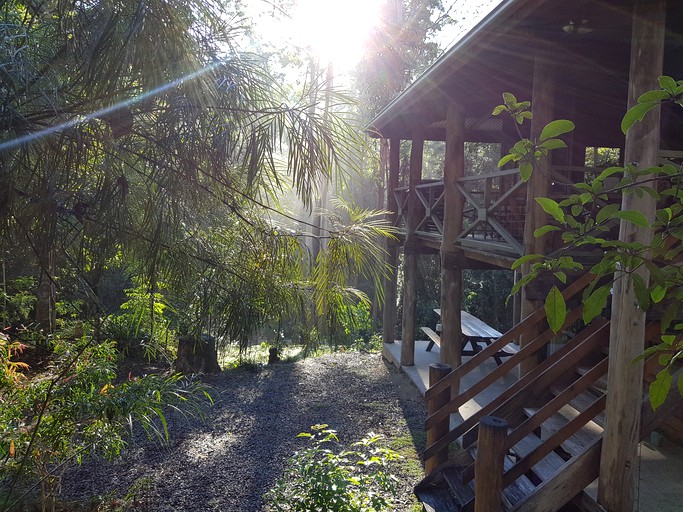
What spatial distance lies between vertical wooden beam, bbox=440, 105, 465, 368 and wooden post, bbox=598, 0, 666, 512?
11.3 ft

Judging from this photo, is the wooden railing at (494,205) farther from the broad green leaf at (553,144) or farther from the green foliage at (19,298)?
the green foliage at (19,298)

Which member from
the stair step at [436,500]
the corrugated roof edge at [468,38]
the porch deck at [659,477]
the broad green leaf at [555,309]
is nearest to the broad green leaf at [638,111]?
the broad green leaf at [555,309]

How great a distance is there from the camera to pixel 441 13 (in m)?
21.8

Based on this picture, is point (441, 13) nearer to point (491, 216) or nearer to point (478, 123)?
point (478, 123)

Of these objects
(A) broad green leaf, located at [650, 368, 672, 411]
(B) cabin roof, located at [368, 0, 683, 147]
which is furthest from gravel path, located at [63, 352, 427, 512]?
(A) broad green leaf, located at [650, 368, 672, 411]

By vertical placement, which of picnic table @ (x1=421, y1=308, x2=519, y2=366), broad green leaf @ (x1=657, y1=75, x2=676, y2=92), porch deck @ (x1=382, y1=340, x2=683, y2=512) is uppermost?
broad green leaf @ (x1=657, y1=75, x2=676, y2=92)

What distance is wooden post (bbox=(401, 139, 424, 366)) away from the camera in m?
8.50

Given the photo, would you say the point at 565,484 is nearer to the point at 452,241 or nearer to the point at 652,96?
the point at 652,96

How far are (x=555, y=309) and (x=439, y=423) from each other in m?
3.25

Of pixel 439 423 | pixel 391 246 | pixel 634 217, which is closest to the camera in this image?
pixel 634 217

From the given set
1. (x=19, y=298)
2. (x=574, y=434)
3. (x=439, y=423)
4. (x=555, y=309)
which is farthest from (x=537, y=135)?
(x=19, y=298)

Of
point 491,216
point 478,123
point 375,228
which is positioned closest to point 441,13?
point 478,123

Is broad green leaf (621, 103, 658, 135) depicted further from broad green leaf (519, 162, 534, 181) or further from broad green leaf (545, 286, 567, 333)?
broad green leaf (545, 286, 567, 333)

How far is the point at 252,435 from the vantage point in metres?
6.67
